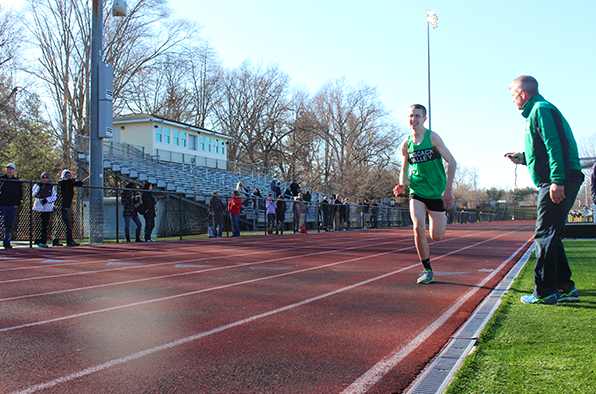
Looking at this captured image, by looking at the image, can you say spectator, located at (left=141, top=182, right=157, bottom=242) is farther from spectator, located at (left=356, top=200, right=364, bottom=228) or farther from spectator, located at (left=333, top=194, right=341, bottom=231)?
spectator, located at (left=356, top=200, right=364, bottom=228)

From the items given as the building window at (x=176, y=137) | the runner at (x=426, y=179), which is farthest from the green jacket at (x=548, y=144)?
the building window at (x=176, y=137)

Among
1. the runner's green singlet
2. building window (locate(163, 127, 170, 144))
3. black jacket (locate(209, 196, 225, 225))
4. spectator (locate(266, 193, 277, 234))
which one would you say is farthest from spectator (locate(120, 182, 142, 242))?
building window (locate(163, 127, 170, 144))

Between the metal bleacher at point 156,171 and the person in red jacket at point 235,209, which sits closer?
the person in red jacket at point 235,209

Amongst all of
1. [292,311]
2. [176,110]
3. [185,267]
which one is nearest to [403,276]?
[292,311]

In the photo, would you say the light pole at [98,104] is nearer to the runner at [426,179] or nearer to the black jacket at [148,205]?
the black jacket at [148,205]

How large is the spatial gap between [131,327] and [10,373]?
1.12 m

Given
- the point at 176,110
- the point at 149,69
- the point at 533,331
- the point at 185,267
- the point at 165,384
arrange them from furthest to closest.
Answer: the point at 176,110, the point at 149,69, the point at 185,267, the point at 533,331, the point at 165,384

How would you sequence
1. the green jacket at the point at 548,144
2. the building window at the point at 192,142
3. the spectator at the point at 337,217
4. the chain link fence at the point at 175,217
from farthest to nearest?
1. the building window at the point at 192,142
2. the spectator at the point at 337,217
3. the chain link fence at the point at 175,217
4. the green jacket at the point at 548,144

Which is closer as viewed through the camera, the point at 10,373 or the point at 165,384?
the point at 165,384

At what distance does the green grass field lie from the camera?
2.46 metres

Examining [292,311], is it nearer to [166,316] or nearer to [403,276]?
[166,316]

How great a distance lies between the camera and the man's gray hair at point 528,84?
4.46 meters

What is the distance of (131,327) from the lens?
3.90 meters

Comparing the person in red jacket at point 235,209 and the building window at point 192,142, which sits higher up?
the building window at point 192,142
